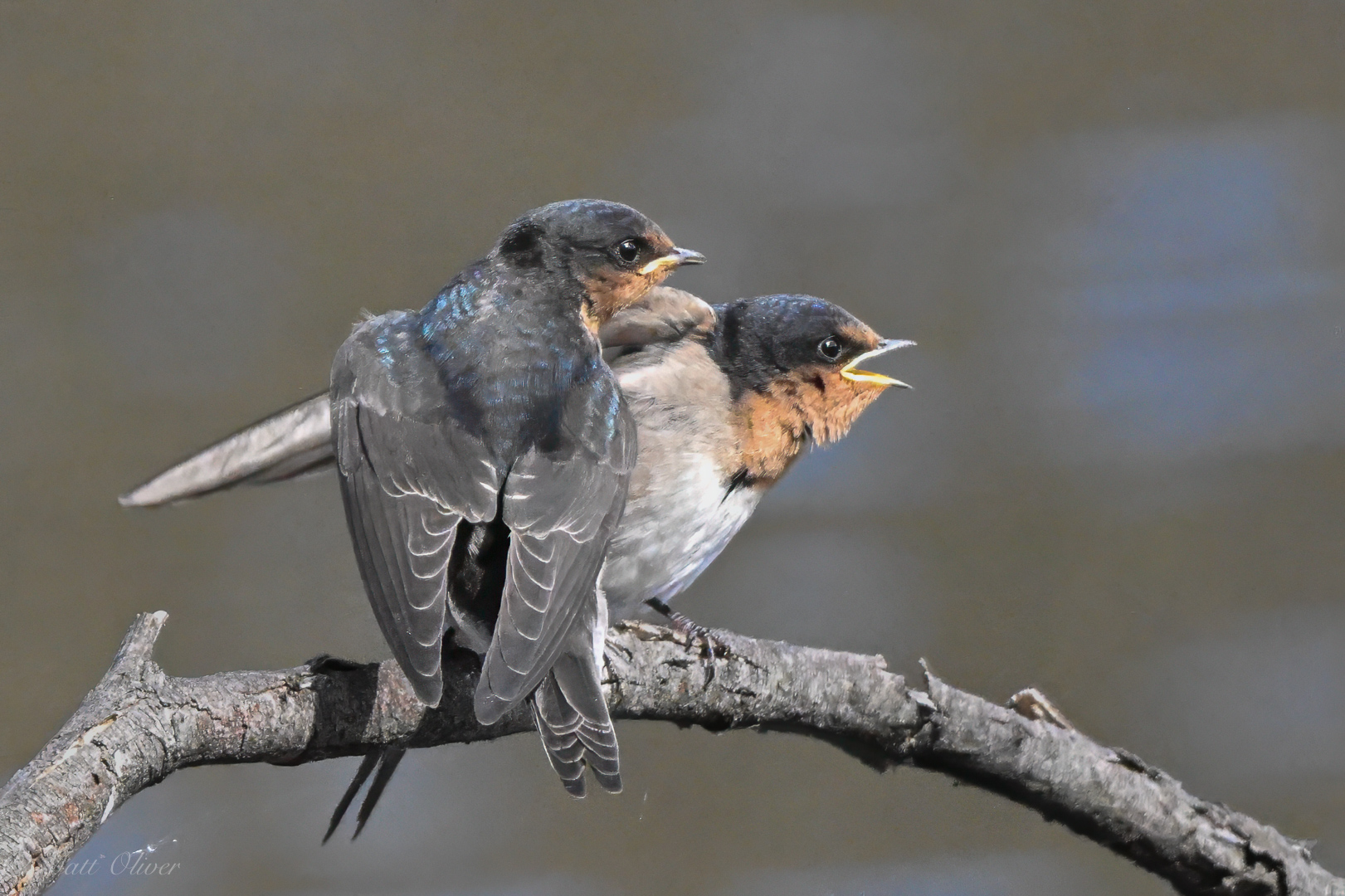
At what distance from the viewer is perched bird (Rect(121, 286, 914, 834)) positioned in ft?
5.76

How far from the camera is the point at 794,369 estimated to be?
1.96m

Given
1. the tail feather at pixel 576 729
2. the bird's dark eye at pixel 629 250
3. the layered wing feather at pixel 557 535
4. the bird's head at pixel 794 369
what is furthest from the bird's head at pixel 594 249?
the tail feather at pixel 576 729

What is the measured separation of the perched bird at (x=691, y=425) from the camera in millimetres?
1755

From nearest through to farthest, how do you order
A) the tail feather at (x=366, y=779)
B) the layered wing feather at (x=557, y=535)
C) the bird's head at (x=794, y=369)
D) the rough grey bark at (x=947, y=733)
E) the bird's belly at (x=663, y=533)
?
the layered wing feather at (x=557, y=535), the tail feather at (x=366, y=779), the rough grey bark at (x=947, y=733), the bird's belly at (x=663, y=533), the bird's head at (x=794, y=369)

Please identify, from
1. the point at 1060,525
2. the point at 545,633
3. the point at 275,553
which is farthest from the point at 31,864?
the point at 1060,525

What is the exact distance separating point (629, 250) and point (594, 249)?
0.04 m

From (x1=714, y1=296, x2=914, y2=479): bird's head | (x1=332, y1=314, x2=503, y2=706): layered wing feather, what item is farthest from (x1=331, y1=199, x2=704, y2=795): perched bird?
(x1=714, y1=296, x2=914, y2=479): bird's head

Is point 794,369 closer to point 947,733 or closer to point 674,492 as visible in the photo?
point 674,492

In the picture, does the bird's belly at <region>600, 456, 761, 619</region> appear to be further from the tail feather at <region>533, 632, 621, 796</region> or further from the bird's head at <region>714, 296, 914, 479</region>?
the tail feather at <region>533, 632, 621, 796</region>

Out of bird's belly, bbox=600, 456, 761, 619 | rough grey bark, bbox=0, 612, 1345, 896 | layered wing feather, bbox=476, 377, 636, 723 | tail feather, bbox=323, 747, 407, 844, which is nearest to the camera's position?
layered wing feather, bbox=476, 377, 636, 723

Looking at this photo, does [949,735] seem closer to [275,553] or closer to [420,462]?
[420,462]

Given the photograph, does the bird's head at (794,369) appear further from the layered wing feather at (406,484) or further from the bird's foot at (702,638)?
the layered wing feather at (406,484)

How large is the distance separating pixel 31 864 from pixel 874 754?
938 millimetres

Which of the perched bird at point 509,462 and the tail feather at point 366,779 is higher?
the perched bird at point 509,462
